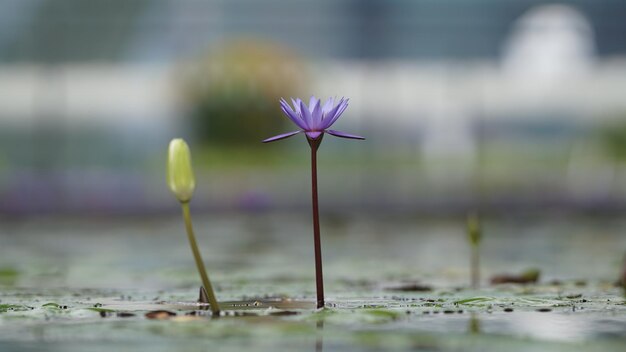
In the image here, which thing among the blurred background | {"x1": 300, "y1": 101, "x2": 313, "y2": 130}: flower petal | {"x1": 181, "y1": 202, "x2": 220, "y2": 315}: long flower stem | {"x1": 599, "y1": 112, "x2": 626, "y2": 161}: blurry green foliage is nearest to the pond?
{"x1": 181, "y1": 202, "x2": 220, "y2": 315}: long flower stem

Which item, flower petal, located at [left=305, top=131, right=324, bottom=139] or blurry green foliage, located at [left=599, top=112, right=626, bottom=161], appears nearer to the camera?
flower petal, located at [left=305, top=131, right=324, bottom=139]

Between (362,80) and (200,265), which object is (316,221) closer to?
(200,265)

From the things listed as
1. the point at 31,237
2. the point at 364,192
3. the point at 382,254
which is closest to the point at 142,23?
the point at 364,192

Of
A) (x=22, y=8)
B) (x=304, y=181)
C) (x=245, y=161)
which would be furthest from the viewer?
(x=22, y=8)

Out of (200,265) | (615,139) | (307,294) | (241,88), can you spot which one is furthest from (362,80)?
(200,265)

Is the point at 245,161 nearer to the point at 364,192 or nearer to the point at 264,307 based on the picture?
the point at 364,192

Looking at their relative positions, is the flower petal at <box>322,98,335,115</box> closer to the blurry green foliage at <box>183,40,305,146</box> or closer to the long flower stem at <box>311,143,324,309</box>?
the long flower stem at <box>311,143,324,309</box>
